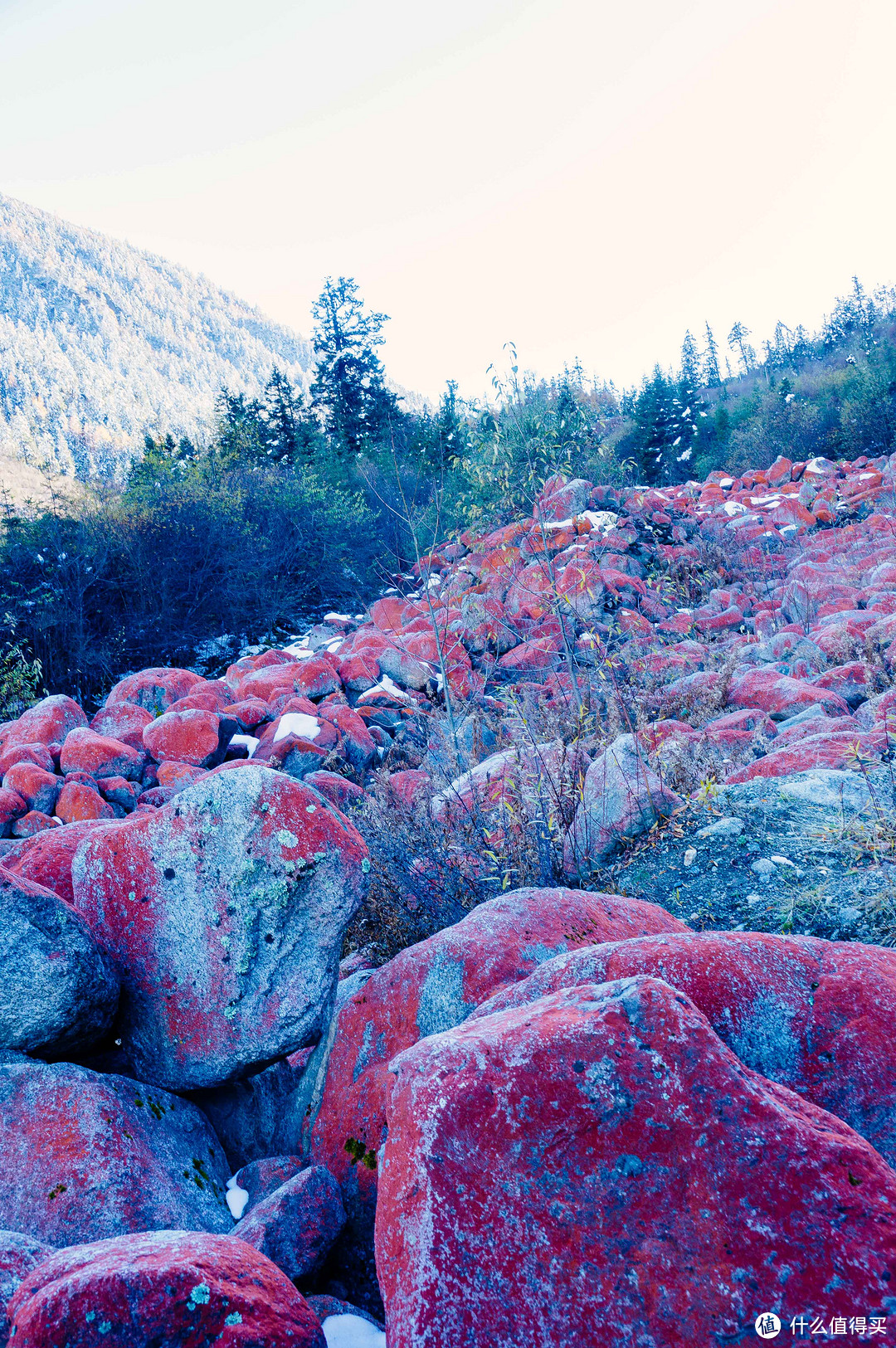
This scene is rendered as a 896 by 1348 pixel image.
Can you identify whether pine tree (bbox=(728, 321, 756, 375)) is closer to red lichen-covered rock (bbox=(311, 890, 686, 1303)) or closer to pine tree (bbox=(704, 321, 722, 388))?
pine tree (bbox=(704, 321, 722, 388))

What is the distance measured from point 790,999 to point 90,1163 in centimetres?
172

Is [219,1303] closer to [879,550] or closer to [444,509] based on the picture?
[879,550]

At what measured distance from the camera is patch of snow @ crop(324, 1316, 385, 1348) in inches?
56.6

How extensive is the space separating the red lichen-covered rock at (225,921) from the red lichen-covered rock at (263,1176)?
259 millimetres

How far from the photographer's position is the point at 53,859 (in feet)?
9.04

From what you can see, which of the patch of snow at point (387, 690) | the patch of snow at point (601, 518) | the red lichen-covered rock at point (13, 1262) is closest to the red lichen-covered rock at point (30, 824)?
the patch of snow at point (387, 690)

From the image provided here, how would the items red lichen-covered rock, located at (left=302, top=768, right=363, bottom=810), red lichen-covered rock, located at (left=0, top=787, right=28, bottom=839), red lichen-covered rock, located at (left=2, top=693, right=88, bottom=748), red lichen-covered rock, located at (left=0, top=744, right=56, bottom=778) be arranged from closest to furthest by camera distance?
red lichen-covered rock, located at (left=302, top=768, right=363, bottom=810)
red lichen-covered rock, located at (left=0, top=787, right=28, bottom=839)
red lichen-covered rock, located at (left=0, top=744, right=56, bottom=778)
red lichen-covered rock, located at (left=2, top=693, right=88, bottom=748)

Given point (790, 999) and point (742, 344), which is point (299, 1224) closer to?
point (790, 999)

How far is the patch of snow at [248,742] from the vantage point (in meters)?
7.10

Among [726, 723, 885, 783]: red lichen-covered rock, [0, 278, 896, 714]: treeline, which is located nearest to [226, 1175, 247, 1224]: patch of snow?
[726, 723, 885, 783]: red lichen-covered rock

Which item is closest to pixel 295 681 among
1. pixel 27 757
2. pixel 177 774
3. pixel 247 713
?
pixel 247 713

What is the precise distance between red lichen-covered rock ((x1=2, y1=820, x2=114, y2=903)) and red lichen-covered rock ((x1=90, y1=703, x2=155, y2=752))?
496cm

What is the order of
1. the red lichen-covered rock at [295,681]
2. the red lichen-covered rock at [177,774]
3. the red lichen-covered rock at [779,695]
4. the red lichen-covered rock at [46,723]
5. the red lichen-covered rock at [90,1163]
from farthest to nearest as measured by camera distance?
the red lichen-covered rock at [295,681], the red lichen-covered rock at [46,723], the red lichen-covered rock at [177,774], the red lichen-covered rock at [779,695], the red lichen-covered rock at [90,1163]

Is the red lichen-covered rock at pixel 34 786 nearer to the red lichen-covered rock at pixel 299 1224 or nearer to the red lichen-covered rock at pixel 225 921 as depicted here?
the red lichen-covered rock at pixel 225 921
